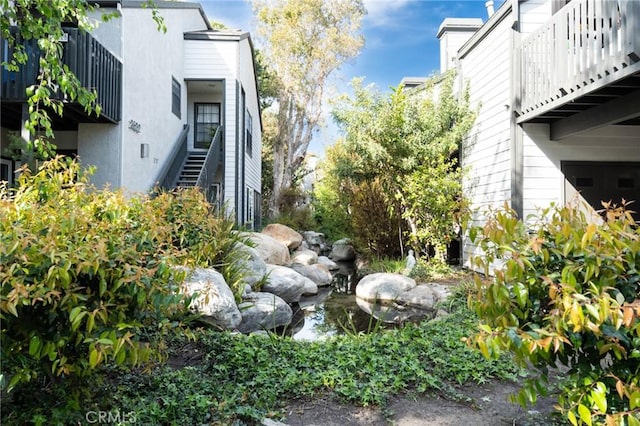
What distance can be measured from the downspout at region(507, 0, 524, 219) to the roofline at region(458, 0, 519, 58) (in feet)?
0.66

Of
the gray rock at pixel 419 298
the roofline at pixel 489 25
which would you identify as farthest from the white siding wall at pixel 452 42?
the gray rock at pixel 419 298

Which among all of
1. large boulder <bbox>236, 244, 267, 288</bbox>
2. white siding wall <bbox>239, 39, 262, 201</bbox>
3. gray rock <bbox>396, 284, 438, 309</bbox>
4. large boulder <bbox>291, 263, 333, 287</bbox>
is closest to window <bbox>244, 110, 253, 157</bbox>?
white siding wall <bbox>239, 39, 262, 201</bbox>

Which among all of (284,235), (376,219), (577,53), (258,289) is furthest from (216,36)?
(577,53)

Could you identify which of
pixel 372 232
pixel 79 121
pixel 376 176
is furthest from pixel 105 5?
pixel 372 232

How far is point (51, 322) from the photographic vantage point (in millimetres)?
2025

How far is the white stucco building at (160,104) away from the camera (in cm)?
823

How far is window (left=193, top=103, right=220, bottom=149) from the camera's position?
15.1 meters

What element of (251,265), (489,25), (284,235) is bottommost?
(251,265)

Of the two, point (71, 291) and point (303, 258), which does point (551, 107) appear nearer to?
point (71, 291)

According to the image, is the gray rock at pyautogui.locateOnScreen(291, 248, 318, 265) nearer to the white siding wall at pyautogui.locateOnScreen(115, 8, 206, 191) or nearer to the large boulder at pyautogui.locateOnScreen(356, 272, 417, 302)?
the large boulder at pyautogui.locateOnScreen(356, 272, 417, 302)

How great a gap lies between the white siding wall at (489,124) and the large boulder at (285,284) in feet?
11.4

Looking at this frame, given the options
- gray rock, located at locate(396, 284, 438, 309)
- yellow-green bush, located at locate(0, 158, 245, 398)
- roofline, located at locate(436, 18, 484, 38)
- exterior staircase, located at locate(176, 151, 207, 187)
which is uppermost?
roofline, located at locate(436, 18, 484, 38)

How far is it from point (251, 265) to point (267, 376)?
4029 mm

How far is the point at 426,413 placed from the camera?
291cm
